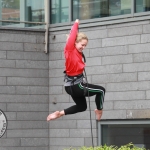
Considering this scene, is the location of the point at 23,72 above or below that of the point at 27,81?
above

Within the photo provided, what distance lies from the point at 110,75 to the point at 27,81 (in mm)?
2005

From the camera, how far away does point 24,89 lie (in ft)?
54.4

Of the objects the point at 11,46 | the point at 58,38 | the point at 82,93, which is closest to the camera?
the point at 82,93

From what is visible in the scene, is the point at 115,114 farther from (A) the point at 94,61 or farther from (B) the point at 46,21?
(B) the point at 46,21

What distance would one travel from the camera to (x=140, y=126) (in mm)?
15547

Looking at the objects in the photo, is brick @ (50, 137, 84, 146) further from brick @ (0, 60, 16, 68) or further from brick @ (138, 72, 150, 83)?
brick @ (138, 72, 150, 83)

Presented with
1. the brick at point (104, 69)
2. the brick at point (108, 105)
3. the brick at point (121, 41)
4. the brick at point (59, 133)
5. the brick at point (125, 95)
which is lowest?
the brick at point (59, 133)

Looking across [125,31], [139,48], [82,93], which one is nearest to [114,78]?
[139,48]

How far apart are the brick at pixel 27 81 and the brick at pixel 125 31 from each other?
6.69ft

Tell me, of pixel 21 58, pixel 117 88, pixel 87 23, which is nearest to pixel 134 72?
pixel 117 88

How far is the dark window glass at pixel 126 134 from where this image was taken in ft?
51.0

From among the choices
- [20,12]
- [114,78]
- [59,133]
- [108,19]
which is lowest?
[59,133]

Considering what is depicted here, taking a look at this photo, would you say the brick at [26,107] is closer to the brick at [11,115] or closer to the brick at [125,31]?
the brick at [11,115]

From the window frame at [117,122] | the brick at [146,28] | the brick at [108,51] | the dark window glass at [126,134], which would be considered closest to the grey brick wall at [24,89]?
the brick at [108,51]
